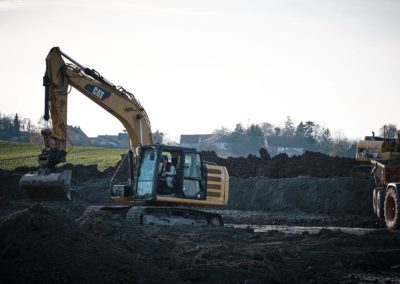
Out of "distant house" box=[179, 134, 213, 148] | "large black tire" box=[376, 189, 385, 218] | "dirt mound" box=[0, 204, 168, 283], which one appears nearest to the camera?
"dirt mound" box=[0, 204, 168, 283]

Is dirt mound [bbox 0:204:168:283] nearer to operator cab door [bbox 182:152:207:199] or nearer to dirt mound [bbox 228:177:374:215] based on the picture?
operator cab door [bbox 182:152:207:199]

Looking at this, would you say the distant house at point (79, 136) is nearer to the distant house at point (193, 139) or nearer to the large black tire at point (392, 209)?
the distant house at point (193, 139)

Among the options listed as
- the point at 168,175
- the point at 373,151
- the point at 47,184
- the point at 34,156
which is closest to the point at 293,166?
the point at 373,151

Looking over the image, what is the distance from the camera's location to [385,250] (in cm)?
1398

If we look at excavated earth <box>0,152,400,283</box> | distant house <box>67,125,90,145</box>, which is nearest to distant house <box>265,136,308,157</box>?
distant house <box>67,125,90,145</box>

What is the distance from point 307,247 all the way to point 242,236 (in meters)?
2.63

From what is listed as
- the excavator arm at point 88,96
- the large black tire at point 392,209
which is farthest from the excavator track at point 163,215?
the large black tire at point 392,209

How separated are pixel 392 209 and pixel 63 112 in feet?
32.0

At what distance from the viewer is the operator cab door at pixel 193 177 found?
750 inches

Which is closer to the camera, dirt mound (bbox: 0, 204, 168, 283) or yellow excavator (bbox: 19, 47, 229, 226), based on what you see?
dirt mound (bbox: 0, 204, 168, 283)

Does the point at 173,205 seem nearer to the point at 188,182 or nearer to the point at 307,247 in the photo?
the point at 188,182

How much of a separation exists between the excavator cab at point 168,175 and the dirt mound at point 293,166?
15.7 metres

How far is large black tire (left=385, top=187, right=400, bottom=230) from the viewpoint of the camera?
1859cm

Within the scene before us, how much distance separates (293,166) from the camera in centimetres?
3534
